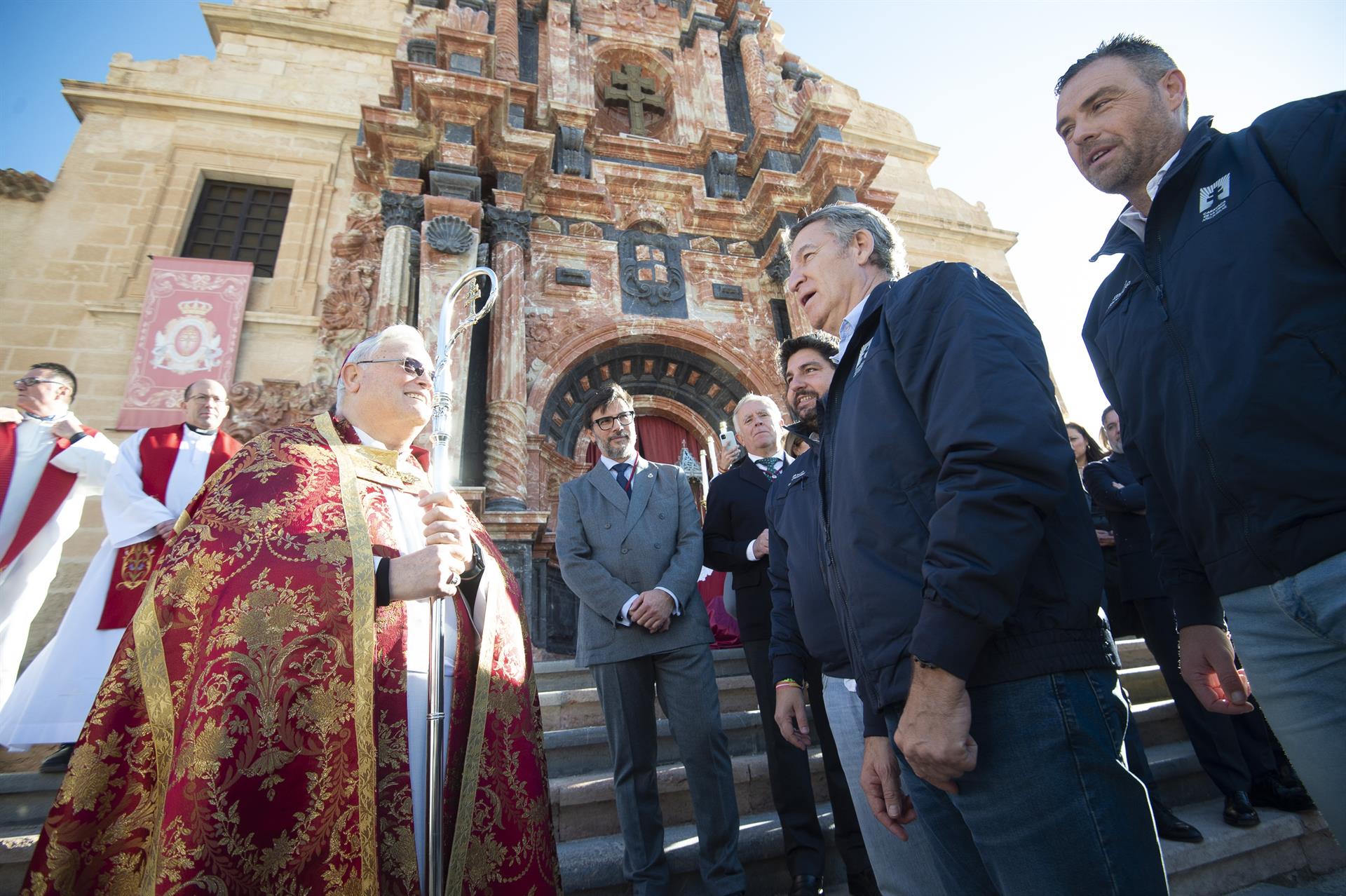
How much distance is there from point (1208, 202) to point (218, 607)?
260 cm

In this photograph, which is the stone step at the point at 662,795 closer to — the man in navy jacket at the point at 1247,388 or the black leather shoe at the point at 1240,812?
the black leather shoe at the point at 1240,812

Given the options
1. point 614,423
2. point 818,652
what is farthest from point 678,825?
point 614,423

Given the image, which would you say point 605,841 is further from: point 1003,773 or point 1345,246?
point 1345,246

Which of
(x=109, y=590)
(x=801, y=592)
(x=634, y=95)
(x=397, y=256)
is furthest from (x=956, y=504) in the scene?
(x=634, y=95)

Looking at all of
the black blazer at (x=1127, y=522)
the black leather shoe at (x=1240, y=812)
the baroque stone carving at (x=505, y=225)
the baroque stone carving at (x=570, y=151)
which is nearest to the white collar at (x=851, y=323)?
the black blazer at (x=1127, y=522)

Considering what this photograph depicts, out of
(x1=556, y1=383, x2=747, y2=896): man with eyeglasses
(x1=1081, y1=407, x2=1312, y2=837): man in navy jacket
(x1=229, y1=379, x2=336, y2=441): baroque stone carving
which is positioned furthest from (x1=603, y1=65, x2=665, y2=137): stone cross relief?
(x1=1081, y1=407, x2=1312, y2=837): man in navy jacket

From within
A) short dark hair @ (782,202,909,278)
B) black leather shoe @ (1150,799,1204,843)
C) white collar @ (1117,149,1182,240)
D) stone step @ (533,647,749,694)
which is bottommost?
black leather shoe @ (1150,799,1204,843)

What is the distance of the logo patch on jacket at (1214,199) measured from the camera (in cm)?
142

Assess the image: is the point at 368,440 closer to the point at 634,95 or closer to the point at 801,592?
the point at 801,592

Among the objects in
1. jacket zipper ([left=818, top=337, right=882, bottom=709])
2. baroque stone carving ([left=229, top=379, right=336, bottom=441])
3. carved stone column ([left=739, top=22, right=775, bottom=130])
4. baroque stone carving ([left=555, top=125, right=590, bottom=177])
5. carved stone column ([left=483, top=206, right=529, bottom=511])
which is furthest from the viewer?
carved stone column ([left=739, top=22, right=775, bottom=130])

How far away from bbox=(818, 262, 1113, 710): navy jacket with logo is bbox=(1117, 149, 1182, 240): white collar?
1.88 feet

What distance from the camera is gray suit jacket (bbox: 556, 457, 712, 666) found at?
2.95 metres

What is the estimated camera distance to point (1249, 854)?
8.73 ft

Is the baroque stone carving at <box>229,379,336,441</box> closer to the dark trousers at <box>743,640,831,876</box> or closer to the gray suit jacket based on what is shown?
the gray suit jacket
